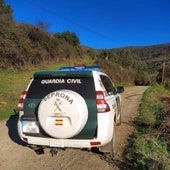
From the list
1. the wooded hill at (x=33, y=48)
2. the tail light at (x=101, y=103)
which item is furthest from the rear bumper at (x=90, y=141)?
the wooded hill at (x=33, y=48)

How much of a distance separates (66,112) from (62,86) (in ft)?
2.38

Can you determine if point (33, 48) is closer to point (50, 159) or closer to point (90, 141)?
point (50, 159)

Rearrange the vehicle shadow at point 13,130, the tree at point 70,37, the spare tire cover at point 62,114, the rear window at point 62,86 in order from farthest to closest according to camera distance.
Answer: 1. the tree at point 70,37
2. the vehicle shadow at point 13,130
3. the rear window at point 62,86
4. the spare tire cover at point 62,114

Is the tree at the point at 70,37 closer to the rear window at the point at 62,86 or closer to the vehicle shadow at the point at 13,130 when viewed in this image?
the vehicle shadow at the point at 13,130

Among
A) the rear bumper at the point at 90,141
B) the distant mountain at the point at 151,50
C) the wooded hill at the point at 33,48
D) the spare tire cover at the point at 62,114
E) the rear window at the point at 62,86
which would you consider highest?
the distant mountain at the point at 151,50

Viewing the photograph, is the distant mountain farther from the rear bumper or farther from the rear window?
the rear bumper

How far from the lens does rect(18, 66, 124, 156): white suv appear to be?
5.72 m

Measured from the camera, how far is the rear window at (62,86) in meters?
6.06

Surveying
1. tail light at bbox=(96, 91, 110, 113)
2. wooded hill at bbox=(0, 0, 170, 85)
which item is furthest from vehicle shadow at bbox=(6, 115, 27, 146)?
wooded hill at bbox=(0, 0, 170, 85)

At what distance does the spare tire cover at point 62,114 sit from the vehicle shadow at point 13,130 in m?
2.17

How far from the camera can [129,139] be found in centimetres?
870

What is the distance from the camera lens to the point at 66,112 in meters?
5.69

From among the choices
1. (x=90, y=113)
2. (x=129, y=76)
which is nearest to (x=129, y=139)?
(x=90, y=113)

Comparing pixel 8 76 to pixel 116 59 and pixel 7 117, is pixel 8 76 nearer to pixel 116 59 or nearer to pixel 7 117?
pixel 7 117
